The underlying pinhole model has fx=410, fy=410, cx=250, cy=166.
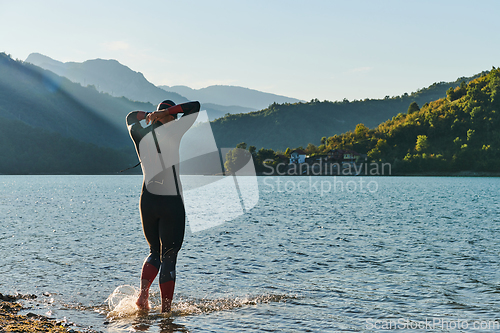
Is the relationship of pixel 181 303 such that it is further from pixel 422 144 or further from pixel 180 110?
pixel 422 144

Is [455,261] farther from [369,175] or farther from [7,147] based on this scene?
[7,147]

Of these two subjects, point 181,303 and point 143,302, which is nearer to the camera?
point 143,302

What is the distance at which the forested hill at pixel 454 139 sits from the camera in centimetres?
17200

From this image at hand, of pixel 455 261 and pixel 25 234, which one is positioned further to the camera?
pixel 25 234

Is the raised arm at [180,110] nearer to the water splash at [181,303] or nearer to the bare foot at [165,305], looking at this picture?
the bare foot at [165,305]

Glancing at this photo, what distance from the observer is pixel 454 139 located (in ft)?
598

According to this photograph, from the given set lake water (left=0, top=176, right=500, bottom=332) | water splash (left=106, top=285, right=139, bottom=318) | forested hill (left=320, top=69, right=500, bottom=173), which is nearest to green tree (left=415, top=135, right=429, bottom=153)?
forested hill (left=320, top=69, right=500, bottom=173)

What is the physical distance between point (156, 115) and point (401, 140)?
205m

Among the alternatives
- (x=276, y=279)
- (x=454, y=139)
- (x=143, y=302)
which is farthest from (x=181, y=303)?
(x=454, y=139)

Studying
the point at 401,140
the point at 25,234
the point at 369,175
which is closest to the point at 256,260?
the point at 25,234

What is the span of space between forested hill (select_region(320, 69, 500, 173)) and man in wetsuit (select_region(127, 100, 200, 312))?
18403 cm

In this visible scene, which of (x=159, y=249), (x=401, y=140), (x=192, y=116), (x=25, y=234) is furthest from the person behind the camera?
(x=401, y=140)

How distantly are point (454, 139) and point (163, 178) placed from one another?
19839 cm

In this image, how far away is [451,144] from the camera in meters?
182
